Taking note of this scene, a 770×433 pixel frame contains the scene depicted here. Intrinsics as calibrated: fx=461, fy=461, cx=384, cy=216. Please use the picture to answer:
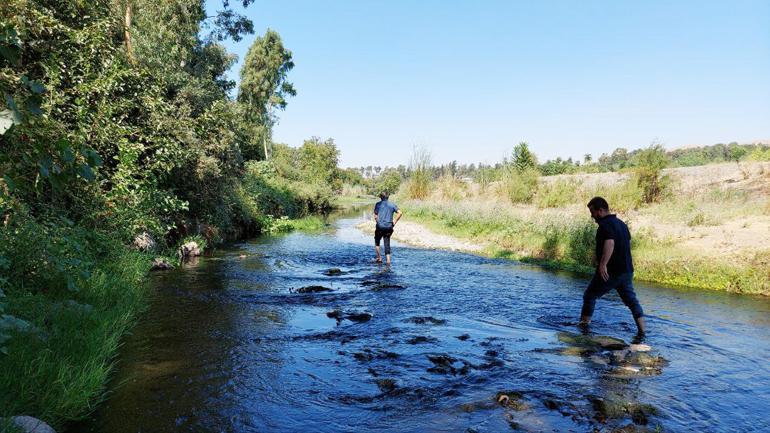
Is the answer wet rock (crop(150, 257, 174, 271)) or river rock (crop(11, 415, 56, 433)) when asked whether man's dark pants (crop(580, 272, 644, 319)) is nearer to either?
river rock (crop(11, 415, 56, 433))

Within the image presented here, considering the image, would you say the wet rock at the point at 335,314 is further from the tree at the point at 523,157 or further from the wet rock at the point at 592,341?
the tree at the point at 523,157

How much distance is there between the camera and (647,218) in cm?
1911

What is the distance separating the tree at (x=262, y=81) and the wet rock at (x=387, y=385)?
4264 cm

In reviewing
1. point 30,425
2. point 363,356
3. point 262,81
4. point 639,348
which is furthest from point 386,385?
point 262,81

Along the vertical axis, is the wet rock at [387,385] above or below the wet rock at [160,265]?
below

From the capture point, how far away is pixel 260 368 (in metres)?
6.09

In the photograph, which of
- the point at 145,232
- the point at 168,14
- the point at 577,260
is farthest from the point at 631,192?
the point at 168,14

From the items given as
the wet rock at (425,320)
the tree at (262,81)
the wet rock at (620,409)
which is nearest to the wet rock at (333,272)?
the wet rock at (425,320)

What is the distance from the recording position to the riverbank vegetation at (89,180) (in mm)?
3814

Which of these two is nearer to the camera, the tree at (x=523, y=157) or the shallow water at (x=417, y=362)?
the shallow water at (x=417, y=362)

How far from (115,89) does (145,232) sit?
3808 mm

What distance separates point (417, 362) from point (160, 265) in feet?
30.6

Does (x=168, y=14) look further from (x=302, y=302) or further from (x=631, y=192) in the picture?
(x=631, y=192)

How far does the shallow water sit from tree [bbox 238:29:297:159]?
37.8m
